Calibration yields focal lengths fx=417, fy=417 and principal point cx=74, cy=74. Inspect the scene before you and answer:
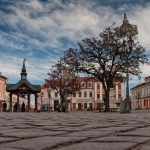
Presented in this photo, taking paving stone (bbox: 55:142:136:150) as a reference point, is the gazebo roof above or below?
above

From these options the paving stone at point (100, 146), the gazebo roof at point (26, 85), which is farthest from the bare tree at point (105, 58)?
the paving stone at point (100, 146)

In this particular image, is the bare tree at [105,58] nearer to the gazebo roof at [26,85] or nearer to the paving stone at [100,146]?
the gazebo roof at [26,85]

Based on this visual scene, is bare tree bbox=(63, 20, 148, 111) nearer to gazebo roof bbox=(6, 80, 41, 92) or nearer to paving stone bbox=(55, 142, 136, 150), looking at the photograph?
gazebo roof bbox=(6, 80, 41, 92)

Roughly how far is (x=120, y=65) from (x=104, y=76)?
285 centimetres

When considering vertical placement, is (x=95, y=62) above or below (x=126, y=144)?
above

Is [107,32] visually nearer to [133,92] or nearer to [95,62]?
[95,62]

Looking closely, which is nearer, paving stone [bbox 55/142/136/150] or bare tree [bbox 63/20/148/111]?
paving stone [bbox 55/142/136/150]

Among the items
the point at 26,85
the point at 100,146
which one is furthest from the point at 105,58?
the point at 100,146

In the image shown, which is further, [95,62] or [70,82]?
[70,82]

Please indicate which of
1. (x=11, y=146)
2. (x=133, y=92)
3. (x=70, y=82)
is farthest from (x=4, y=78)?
(x=11, y=146)

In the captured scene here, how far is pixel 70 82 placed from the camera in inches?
3061

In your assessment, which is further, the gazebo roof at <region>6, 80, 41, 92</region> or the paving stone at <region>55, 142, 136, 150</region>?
the gazebo roof at <region>6, 80, 41, 92</region>

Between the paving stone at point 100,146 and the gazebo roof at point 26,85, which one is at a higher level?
the gazebo roof at point 26,85

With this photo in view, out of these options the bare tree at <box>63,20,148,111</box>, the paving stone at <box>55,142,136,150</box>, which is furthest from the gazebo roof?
the paving stone at <box>55,142,136,150</box>
